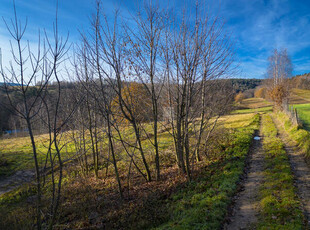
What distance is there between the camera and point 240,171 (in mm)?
7762

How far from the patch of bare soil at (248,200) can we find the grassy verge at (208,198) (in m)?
0.24

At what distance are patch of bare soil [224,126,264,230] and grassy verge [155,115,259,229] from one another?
0.77ft

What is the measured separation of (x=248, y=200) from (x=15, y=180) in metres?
15.1

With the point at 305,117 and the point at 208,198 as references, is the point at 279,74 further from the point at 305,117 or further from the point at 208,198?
the point at 208,198

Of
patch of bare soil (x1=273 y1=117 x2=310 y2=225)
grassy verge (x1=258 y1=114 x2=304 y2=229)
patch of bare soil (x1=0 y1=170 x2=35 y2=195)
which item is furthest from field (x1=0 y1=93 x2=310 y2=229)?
patch of bare soil (x1=0 y1=170 x2=35 y2=195)

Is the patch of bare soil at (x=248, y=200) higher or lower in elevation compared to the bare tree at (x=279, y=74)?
lower

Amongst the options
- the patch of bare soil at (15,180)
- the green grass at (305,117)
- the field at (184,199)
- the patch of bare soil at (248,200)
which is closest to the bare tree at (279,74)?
the green grass at (305,117)

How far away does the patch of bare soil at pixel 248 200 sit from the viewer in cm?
469

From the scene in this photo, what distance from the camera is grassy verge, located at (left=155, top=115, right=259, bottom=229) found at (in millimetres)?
4879

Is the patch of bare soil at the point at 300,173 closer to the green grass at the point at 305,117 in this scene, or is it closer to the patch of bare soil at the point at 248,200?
the patch of bare soil at the point at 248,200

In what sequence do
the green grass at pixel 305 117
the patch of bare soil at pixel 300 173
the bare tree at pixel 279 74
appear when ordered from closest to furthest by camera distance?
the patch of bare soil at pixel 300 173, the green grass at pixel 305 117, the bare tree at pixel 279 74

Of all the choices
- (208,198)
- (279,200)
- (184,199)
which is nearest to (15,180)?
(184,199)

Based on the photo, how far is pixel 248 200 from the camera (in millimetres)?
5660

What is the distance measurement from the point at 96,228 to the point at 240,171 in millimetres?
5934
